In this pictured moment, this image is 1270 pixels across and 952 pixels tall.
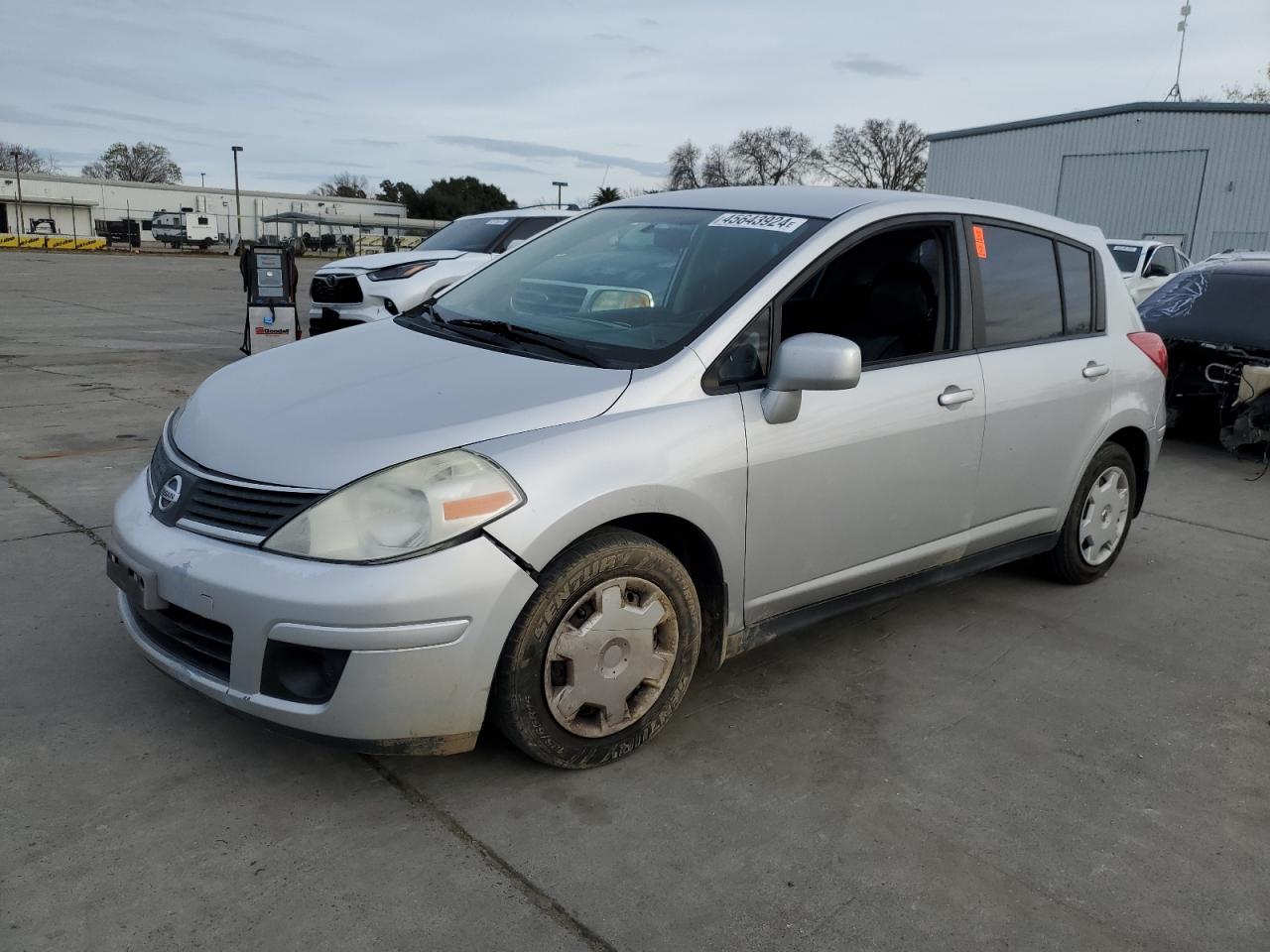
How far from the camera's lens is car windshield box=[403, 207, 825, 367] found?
10.6 feet

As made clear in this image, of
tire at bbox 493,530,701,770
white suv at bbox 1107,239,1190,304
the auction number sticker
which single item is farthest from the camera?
white suv at bbox 1107,239,1190,304

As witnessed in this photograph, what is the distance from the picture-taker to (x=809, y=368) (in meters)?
2.99

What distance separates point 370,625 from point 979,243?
282 cm

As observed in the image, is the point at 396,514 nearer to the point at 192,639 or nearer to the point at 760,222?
the point at 192,639

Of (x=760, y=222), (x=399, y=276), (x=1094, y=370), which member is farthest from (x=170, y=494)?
(x=399, y=276)

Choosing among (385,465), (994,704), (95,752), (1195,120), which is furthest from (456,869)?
(1195,120)

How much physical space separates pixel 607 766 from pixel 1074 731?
1.59 meters

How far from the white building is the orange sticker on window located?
69.3 m

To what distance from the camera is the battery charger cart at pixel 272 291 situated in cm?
972

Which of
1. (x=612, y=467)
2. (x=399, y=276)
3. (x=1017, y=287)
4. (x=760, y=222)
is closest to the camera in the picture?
(x=612, y=467)

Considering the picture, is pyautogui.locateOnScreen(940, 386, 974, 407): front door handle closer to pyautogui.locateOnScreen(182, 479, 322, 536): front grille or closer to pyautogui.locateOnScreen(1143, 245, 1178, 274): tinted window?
pyautogui.locateOnScreen(182, 479, 322, 536): front grille

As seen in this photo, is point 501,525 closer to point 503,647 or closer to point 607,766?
point 503,647

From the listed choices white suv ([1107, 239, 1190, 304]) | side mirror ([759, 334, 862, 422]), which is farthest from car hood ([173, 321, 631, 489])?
white suv ([1107, 239, 1190, 304])

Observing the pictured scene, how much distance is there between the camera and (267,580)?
2.48 m
